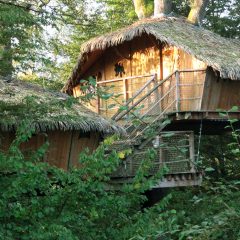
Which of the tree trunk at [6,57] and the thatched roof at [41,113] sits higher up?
the tree trunk at [6,57]

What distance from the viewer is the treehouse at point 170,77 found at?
12.4 metres

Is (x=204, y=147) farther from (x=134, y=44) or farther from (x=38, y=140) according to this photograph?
(x=38, y=140)

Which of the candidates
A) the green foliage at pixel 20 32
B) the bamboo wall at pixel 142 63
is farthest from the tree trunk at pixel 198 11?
the green foliage at pixel 20 32

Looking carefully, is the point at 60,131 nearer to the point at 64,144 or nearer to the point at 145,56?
the point at 64,144

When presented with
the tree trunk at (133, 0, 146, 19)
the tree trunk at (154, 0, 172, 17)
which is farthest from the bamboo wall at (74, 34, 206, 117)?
the tree trunk at (133, 0, 146, 19)

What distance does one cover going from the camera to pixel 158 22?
15.1 metres

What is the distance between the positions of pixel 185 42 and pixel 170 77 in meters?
1.18

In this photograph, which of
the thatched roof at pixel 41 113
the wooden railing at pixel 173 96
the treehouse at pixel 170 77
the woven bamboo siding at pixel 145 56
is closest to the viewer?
the thatched roof at pixel 41 113

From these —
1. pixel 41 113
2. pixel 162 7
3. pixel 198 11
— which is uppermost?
pixel 162 7

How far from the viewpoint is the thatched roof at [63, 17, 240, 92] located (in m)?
13.4

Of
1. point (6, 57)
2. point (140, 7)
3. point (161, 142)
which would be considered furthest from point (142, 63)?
point (140, 7)

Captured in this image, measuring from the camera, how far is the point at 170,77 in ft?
43.8

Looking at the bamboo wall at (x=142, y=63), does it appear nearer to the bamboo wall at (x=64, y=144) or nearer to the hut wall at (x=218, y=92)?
the hut wall at (x=218, y=92)

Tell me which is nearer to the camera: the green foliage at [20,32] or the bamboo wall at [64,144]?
the green foliage at [20,32]
